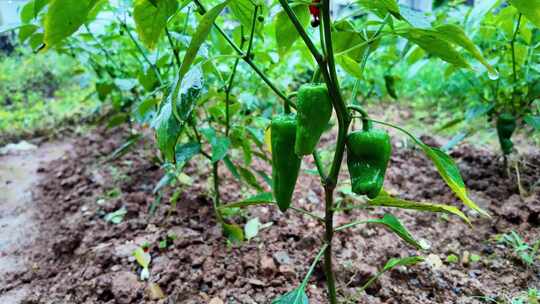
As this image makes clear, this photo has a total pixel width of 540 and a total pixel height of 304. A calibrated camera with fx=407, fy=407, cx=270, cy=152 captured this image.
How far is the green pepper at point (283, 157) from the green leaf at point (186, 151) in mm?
309

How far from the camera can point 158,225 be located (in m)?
1.35

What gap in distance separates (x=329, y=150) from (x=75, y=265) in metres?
1.14

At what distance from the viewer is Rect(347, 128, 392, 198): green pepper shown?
62 cm

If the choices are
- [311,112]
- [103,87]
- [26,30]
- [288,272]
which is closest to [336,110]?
[311,112]

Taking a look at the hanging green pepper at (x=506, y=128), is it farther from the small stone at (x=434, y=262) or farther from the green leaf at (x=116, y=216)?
the green leaf at (x=116, y=216)

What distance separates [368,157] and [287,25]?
1.02 ft

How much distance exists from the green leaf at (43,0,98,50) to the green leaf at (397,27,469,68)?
1.42 ft

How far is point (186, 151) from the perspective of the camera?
98 centimetres

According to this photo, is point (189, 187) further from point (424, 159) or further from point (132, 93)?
point (424, 159)

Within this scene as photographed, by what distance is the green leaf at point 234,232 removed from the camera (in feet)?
3.76

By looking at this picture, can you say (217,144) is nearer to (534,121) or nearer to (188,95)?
(188,95)

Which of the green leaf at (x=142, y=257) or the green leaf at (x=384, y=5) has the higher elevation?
the green leaf at (x=384, y=5)

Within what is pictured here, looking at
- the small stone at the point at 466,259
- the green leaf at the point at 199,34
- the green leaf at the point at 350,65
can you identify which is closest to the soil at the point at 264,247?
the small stone at the point at 466,259

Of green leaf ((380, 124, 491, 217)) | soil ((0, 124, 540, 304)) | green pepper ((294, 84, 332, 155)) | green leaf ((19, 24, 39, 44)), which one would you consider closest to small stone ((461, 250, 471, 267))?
soil ((0, 124, 540, 304))
